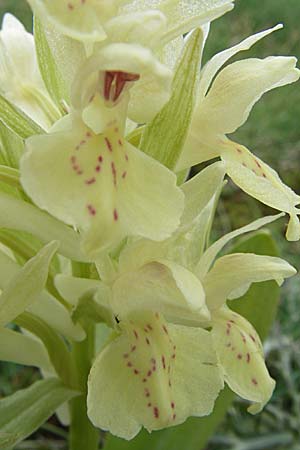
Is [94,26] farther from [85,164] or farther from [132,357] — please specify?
[132,357]

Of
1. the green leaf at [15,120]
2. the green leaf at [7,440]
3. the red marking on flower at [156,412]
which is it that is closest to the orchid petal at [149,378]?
the red marking on flower at [156,412]

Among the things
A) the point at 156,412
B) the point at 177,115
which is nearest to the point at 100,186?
the point at 177,115

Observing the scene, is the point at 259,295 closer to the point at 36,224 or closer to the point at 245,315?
the point at 245,315

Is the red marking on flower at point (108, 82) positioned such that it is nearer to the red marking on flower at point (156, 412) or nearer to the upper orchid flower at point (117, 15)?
the upper orchid flower at point (117, 15)

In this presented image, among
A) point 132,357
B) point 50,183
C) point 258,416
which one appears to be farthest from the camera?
point 258,416

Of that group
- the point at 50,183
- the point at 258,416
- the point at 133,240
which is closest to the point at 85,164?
the point at 50,183
